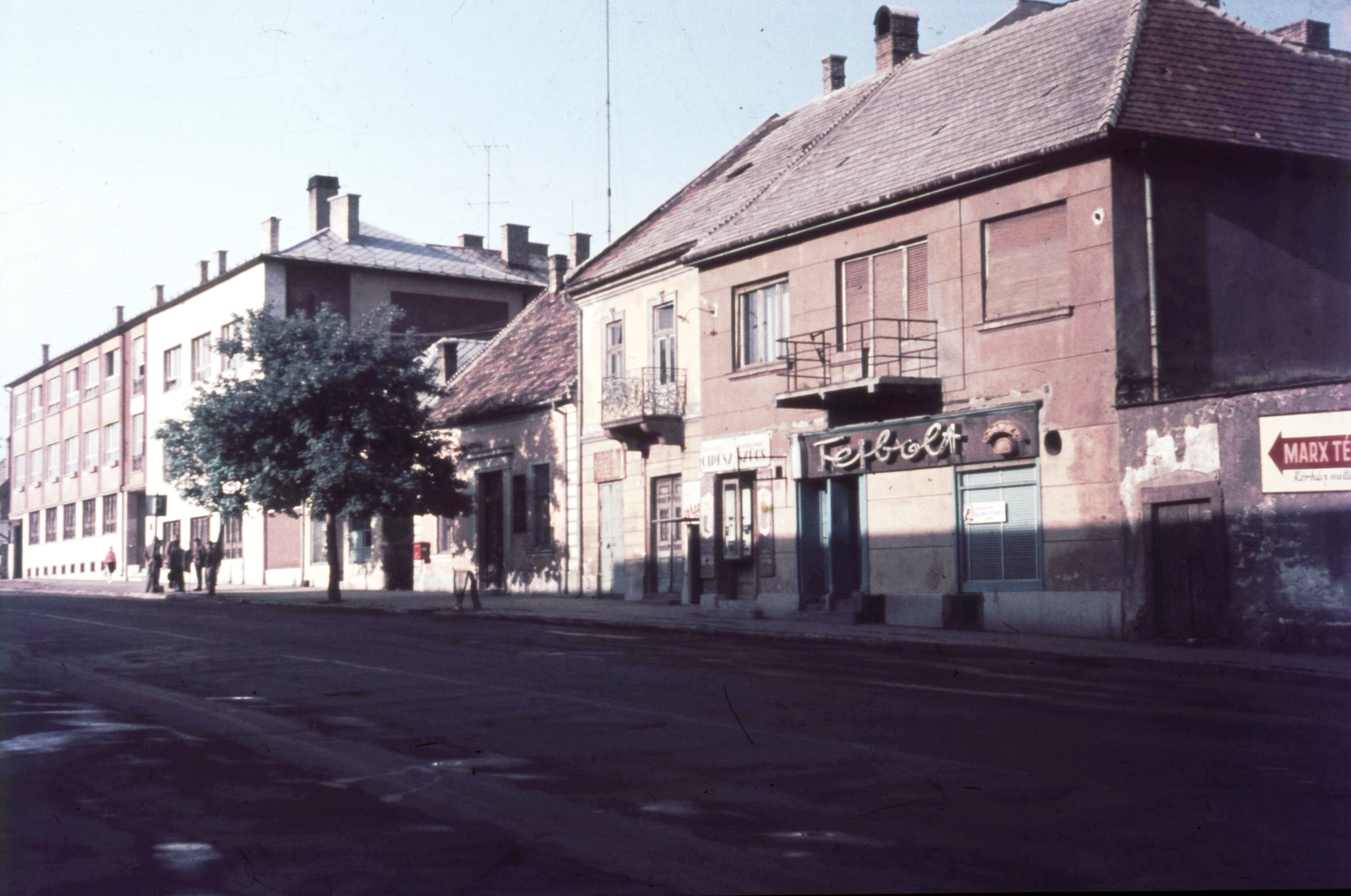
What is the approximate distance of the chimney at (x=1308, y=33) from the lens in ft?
87.9

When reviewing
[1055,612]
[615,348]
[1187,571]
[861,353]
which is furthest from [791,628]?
[615,348]

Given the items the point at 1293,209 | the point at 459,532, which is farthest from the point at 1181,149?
the point at 459,532

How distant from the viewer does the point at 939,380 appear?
22984 millimetres

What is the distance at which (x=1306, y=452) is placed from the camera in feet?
57.8

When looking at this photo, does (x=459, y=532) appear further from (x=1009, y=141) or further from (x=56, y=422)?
(x=56, y=422)

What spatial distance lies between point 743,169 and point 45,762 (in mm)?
24717

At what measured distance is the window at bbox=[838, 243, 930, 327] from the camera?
23.4 meters

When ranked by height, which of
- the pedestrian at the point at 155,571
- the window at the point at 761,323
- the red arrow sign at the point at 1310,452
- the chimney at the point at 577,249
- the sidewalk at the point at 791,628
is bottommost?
the sidewalk at the point at 791,628

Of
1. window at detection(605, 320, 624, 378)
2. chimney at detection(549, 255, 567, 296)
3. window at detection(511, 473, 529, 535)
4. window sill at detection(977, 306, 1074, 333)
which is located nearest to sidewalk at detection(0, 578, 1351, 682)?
window at detection(511, 473, 529, 535)

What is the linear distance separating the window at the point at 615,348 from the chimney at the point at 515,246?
25325 mm

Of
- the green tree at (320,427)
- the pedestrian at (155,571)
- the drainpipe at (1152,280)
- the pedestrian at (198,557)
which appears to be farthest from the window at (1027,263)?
the pedestrian at (155,571)

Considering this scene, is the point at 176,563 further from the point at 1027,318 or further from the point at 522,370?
the point at 1027,318

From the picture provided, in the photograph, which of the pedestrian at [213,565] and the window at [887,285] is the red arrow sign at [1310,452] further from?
the pedestrian at [213,565]

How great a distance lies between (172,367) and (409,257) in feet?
38.2
